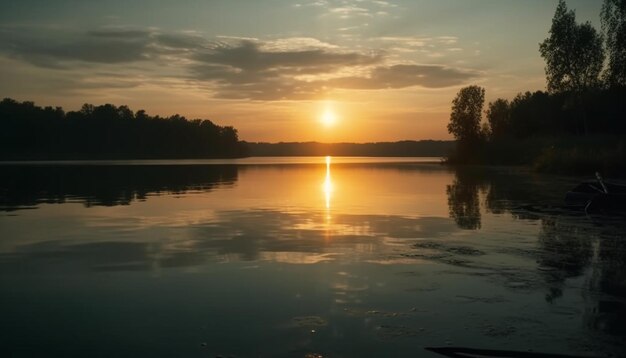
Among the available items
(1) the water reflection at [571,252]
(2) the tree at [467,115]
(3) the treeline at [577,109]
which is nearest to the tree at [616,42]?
(3) the treeline at [577,109]

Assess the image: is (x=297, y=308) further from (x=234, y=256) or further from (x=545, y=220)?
(x=545, y=220)

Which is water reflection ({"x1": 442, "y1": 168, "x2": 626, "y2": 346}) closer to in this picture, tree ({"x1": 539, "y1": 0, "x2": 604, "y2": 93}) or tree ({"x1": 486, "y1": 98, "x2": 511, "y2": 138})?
tree ({"x1": 539, "y1": 0, "x2": 604, "y2": 93})

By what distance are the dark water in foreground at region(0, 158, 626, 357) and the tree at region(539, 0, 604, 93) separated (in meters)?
51.2

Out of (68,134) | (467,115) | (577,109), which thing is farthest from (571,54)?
(68,134)

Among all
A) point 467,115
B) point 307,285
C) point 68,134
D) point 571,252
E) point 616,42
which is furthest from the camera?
point 68,134

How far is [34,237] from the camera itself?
18.8m

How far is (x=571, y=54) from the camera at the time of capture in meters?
68.5

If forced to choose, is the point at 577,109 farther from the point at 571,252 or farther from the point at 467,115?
the point at 571,252

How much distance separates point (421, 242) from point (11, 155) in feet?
514

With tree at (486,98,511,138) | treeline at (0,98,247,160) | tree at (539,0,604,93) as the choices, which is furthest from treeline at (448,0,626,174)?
treeline at (0,98,247,160)

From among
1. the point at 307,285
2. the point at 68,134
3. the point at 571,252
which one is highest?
the point at 68,134

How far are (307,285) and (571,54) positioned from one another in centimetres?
6815

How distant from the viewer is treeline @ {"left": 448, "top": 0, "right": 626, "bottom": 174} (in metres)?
55.9

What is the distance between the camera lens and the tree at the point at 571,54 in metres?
68.6
